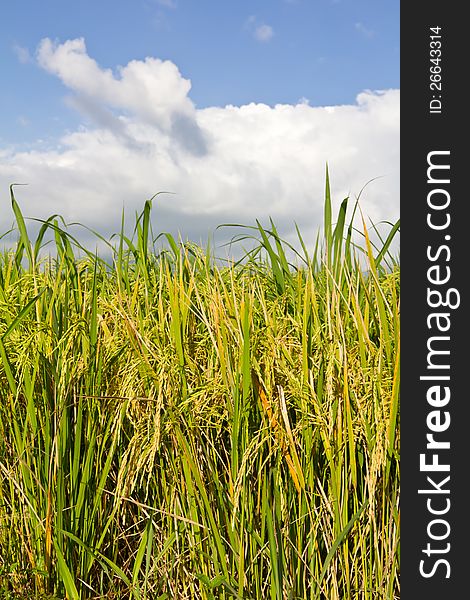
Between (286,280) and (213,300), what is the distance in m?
0.49

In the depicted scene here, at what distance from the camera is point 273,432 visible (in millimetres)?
1525

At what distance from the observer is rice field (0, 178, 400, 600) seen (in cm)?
152

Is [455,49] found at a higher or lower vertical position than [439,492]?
higher

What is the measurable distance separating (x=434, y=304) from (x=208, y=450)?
0.69 m

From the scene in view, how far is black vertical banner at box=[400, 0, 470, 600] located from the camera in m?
1.56

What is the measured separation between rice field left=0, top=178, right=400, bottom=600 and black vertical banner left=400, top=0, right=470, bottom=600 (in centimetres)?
5

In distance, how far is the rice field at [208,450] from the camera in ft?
5.00

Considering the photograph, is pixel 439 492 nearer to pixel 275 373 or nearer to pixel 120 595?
pixel 275 373

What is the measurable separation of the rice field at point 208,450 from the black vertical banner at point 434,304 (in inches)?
2.2

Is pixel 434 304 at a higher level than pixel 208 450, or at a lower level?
higher

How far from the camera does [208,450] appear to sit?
162 cm

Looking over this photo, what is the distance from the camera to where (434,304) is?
1.62 metres

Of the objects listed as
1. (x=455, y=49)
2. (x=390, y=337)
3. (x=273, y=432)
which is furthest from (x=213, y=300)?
(x=455, y=49)

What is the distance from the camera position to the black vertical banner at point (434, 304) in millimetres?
1562
